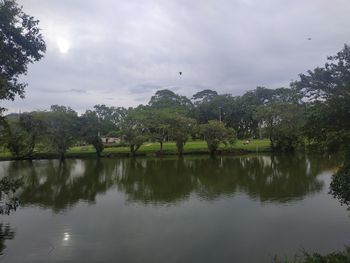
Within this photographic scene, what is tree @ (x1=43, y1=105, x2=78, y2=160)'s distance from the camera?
182 ft

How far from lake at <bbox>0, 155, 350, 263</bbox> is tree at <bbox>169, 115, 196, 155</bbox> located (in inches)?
1088

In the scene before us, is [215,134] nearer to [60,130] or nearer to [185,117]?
[185,117]

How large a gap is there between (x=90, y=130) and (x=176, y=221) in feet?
143

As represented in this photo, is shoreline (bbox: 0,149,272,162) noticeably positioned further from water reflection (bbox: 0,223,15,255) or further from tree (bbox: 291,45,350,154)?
tree (bbox: 291,45,350,154)

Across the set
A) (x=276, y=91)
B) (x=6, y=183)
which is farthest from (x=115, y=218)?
(x=276, y=91)

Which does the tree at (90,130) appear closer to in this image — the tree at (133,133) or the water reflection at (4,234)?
the tree at (133,133)

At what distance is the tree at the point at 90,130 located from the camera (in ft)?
189

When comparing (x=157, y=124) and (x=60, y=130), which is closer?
(x=60, y=130)

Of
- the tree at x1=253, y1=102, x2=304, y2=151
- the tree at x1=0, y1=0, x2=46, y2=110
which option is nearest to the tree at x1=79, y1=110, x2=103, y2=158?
the tree at x1=253, y1=102, x2=304, y2=151

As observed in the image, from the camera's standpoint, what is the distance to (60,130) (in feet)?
182

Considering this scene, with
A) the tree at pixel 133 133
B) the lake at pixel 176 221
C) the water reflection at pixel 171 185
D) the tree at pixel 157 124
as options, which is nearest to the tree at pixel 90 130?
the tree at pixel 133 133

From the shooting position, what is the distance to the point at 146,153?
5897cm

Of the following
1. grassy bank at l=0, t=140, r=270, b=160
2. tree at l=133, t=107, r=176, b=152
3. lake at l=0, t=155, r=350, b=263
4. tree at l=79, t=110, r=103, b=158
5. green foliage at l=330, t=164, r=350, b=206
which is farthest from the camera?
tree at l=133, t=107, r=176, b=152

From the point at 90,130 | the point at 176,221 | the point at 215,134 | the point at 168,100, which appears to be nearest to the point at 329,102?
the point at 176,221
